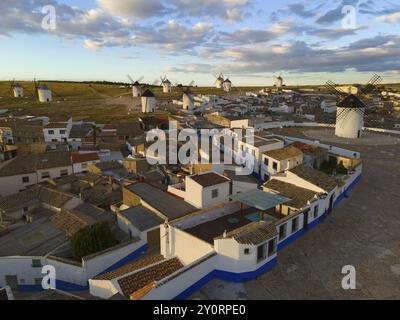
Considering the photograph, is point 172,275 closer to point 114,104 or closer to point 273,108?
point 273,108

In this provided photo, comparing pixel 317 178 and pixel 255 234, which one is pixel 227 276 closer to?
pixel 255 234

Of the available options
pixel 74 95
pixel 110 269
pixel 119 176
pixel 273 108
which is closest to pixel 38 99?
pixel 74 95

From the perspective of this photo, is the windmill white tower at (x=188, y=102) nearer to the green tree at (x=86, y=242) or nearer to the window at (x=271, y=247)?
the green tree at (x=86, y=242)

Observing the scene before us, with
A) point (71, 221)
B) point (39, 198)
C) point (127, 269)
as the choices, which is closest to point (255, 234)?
point (127, 269)

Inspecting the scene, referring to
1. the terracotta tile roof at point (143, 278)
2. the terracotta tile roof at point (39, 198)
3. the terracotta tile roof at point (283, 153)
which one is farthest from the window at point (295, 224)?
the terracotta tile roof at point (39, 198)

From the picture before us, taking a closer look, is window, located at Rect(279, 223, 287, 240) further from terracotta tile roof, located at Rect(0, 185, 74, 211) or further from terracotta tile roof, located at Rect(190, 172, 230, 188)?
terracotta tile roof, located at Rect(0, 185, 74, 211)

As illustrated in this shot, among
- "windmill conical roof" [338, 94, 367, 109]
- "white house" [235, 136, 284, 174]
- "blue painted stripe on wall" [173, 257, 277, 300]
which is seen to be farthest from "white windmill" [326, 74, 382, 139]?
"blue painted stripe on wall" [173, 257, 277, 300]
